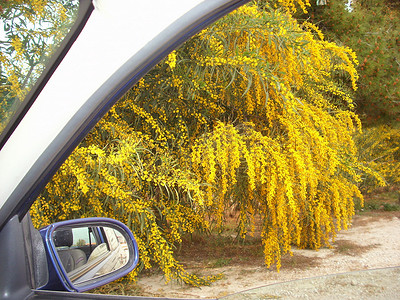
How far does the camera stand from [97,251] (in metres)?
0.94

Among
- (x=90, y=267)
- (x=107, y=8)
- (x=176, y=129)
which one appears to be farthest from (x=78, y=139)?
(x=176, y=129)

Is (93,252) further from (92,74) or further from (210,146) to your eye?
(210,146)

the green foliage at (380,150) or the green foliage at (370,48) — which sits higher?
the green foliage at (370,48)

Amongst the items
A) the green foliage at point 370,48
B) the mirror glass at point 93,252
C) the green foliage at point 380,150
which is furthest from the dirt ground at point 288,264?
the mirror glass at point 93,252

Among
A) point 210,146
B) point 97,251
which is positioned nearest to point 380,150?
point 210,146

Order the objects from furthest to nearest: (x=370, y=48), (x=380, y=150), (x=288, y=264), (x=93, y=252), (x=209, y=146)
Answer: (x=380, y=150)
(x=370, y=48)
(x=288, y=264)
(x=209, y=146)
(x=93, y=252)

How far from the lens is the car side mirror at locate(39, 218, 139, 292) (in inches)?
32.7

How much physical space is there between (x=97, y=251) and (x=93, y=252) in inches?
0.5

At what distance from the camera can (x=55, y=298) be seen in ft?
2.23

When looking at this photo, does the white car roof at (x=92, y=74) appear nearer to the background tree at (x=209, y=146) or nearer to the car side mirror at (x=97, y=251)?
the car side mirror at (x=97, y=251)

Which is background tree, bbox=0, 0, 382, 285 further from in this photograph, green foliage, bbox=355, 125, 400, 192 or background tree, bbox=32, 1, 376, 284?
green foliage, bbox=355, 125, 400, 192

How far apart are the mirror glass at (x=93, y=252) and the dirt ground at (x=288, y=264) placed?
10.1 ft

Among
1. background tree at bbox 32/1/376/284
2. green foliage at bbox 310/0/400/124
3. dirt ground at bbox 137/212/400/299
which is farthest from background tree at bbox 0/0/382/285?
green foliage at bbox 310/0/400/124

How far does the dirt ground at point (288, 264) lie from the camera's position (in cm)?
413
